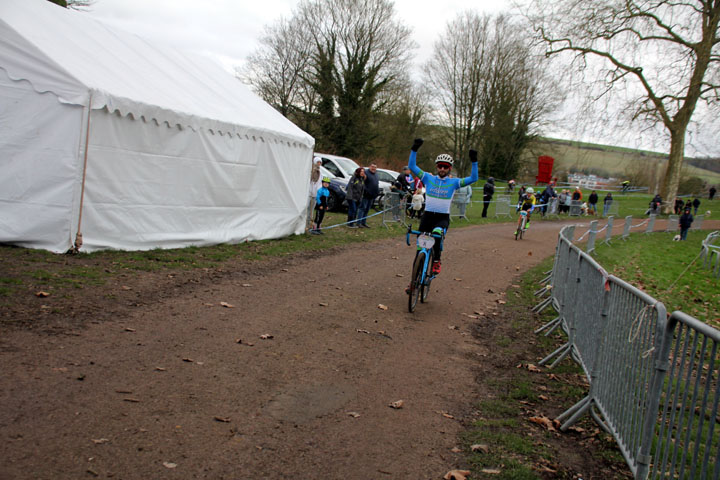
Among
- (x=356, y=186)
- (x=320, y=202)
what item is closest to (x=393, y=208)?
(x=356, y=186)

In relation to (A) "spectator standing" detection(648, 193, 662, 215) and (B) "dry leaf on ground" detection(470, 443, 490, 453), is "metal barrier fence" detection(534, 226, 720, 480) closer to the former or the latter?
(B) "dry leaf on ground" detection(470, 443, 490, 453)

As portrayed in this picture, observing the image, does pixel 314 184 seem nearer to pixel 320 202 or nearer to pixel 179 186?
pixel 320 202

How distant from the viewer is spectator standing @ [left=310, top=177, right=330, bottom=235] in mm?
15250

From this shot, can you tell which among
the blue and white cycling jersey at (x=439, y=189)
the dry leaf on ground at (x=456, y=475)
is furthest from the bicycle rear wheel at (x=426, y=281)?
the dry leaf on ground at (x=456, y=475)

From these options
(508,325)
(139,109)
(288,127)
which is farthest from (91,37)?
(508,325)

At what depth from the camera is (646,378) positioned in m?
3.83

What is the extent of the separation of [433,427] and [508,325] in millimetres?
4126

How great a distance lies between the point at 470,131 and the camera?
51625mm

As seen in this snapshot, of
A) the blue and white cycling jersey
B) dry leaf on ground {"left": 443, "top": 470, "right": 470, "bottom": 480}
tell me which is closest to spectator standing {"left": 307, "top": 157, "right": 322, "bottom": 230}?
the blue and white cycling jersey

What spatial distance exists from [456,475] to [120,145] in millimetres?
8734

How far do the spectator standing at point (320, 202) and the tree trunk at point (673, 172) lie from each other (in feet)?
92.6

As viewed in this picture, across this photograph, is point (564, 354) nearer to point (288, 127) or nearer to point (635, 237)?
point (288, 127)

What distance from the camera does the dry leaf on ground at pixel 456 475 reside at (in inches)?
146

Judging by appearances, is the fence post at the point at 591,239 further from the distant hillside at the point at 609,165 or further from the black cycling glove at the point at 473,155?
the distant hillside at the point at 609,165
